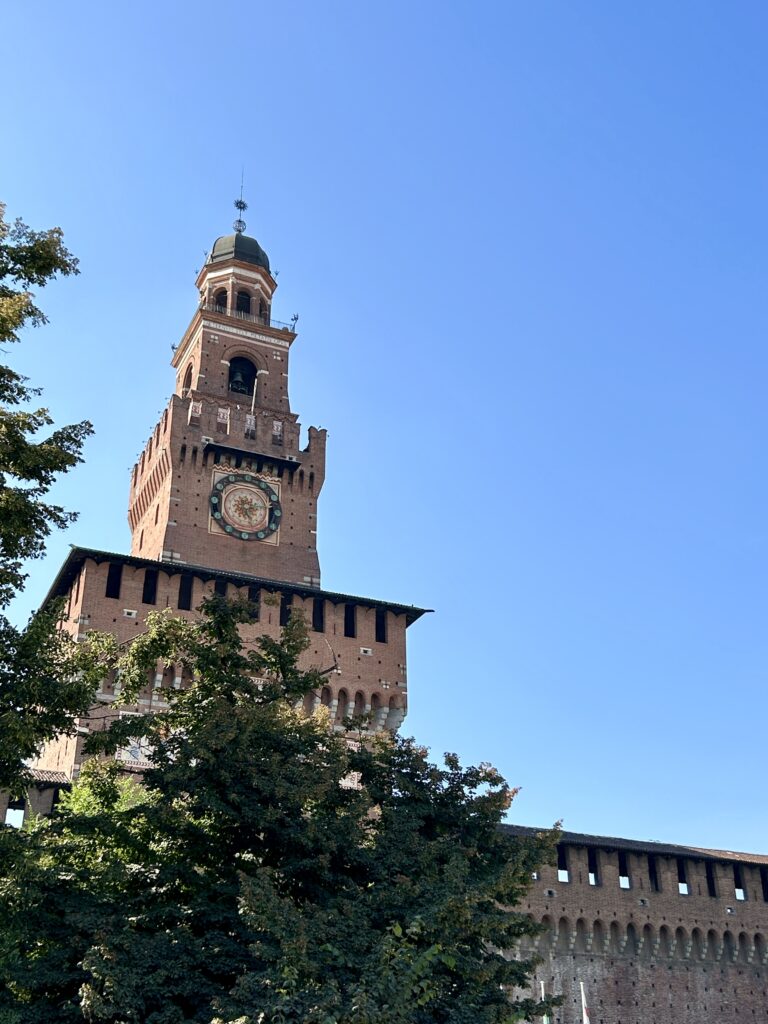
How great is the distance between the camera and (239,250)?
164 feet

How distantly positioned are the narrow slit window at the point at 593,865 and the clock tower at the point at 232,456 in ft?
45.0

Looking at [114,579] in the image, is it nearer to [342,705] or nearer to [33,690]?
[342,705]

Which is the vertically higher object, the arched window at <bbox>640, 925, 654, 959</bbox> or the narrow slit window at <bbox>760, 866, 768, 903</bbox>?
the narrow slit window at <bbox>760, 866, 768, 903</bbox>

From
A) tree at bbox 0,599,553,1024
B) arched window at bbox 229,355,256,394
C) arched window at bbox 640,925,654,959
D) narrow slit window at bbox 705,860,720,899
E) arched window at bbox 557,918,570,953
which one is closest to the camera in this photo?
tree at bbox 0,599,553,1024

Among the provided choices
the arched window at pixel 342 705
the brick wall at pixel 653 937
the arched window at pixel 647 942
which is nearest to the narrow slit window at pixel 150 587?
the arched window at pixel 342 705

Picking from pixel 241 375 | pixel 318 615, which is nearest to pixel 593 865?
A: pixel 318 615

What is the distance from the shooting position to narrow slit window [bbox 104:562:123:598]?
34.8 m

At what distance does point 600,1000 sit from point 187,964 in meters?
22.2

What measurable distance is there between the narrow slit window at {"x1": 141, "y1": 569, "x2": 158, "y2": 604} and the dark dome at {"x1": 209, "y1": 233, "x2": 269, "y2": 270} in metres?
18.6

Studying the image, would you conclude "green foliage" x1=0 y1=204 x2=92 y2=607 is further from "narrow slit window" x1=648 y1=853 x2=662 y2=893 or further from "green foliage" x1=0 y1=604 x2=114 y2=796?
"narrow slit window" x1=648 y1=853 x2=662 y2=893

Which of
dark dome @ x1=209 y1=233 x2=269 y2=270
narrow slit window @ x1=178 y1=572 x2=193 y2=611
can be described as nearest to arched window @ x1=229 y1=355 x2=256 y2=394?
dark dome @ x1=209 y1=233 x2=269 y2=270

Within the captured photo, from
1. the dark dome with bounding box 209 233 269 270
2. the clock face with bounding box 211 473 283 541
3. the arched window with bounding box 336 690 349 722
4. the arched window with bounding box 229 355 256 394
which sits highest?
the dark dome with bounding box 209 233 269 270

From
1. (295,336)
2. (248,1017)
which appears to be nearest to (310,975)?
(248,1017)

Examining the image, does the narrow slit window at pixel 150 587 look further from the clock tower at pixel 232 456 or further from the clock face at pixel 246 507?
the clock face at pixel 246 507
